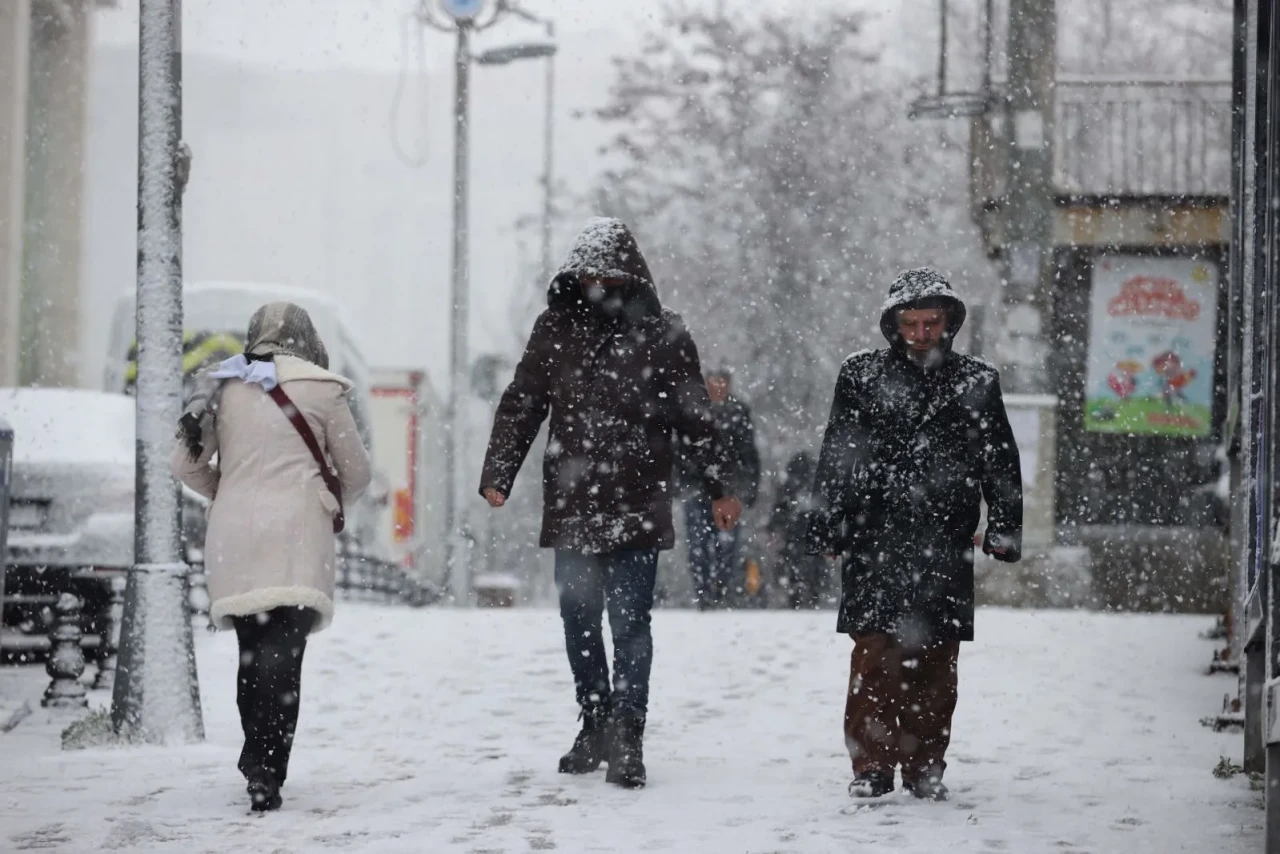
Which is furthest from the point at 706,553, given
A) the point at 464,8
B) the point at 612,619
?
the point at 464,8

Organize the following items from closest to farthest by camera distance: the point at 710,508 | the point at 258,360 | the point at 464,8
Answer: the point at 258,360 → the point at 710,508 → the point at 464,8

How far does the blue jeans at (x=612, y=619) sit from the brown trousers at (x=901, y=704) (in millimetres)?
723

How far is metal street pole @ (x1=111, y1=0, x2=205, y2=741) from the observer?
7.52 m

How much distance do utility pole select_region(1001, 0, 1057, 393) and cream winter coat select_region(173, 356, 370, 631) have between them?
1185 centimetres

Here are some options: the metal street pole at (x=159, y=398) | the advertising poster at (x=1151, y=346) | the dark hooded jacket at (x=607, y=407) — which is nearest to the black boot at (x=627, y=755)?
the dark hooded jacket at (x=607, y=407)

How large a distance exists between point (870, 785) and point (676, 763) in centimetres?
120

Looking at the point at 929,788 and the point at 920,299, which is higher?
the point at 920,299

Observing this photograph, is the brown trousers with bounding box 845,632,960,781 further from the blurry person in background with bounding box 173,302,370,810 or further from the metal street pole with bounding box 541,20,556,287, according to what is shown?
the metal street pole with bounding box 541,20,556,287

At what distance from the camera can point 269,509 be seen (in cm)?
596

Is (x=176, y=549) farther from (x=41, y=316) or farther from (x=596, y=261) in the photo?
(x=41, y=316)

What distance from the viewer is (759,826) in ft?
18.9

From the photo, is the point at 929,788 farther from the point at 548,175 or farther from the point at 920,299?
the point at 548,175

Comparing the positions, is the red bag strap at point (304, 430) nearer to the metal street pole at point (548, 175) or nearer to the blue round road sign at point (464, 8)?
the blue round road sign at point (464, 8)

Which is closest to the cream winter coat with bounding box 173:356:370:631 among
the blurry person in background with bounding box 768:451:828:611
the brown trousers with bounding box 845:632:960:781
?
the brown trousers with bounding box 845:632:960:781
